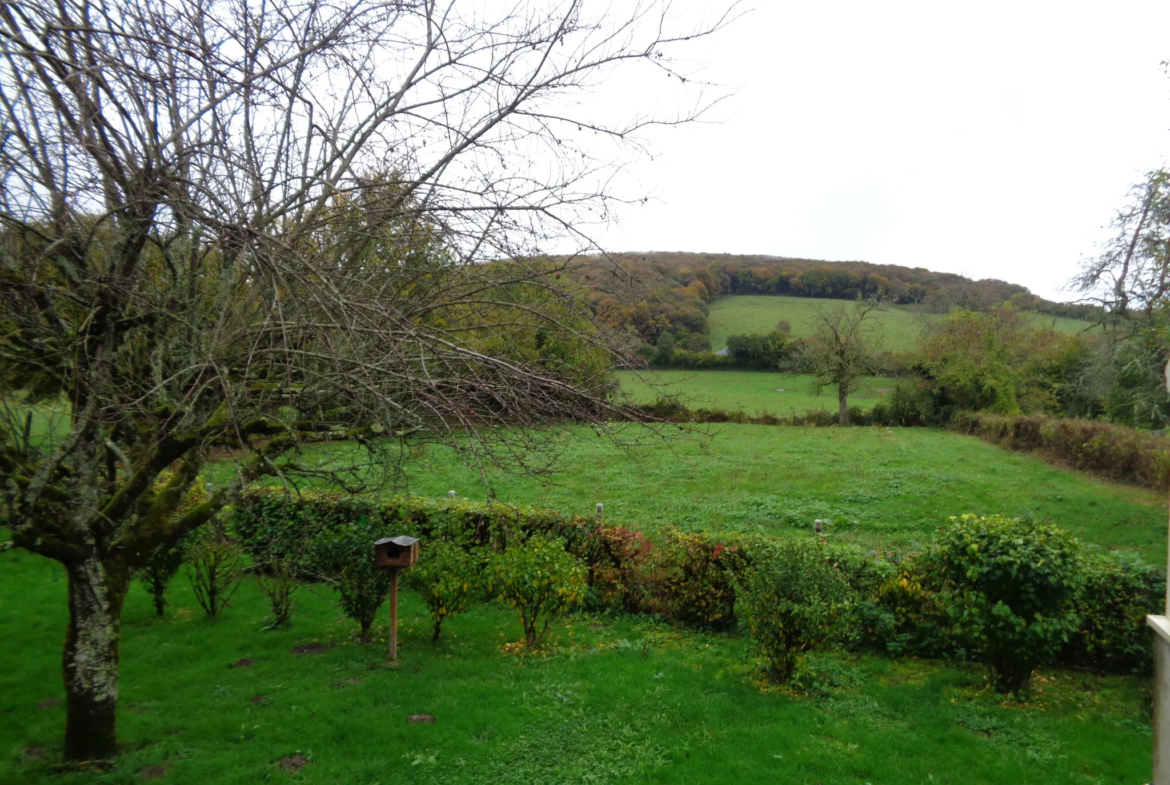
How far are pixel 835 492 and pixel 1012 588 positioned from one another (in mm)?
10000

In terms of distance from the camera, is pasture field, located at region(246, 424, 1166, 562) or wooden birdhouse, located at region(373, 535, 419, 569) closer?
wooden birdhouse, located at region(373, 535, 419, 569)

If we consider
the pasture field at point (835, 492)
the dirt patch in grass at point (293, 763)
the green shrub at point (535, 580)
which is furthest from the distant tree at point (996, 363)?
the dirt patch in grass at point (293, 763)

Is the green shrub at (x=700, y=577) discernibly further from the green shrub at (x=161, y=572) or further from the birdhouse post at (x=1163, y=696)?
the green shrub at (x=161, y=572)

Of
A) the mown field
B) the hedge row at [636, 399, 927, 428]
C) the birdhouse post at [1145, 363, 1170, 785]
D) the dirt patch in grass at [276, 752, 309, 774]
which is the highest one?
the mown field

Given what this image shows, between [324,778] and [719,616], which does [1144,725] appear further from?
[324,778]

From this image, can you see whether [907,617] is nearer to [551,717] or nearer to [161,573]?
[551,717]

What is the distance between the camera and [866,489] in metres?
16.1

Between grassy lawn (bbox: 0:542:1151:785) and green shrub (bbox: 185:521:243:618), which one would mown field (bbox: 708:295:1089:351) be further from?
grassy lawn (bbox: 0:542:1151:785)

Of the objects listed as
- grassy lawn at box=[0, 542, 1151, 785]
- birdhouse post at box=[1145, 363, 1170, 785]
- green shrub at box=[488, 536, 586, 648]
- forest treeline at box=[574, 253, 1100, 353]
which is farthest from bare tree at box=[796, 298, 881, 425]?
birdhouse post at box=[1145, 363, 1170, 785]

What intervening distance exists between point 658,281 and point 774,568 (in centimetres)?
301

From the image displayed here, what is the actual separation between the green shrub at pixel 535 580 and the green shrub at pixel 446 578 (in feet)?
0.78

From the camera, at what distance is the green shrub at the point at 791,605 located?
612cm

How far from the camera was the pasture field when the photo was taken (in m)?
12.5

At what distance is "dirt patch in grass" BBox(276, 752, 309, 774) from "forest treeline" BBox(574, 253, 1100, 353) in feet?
12.6
